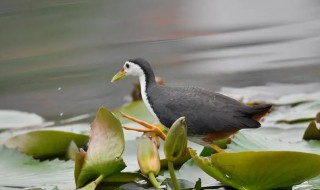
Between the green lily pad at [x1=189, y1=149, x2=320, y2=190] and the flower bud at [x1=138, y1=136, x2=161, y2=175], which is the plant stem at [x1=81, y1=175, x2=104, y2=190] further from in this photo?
the green lily pad at [x1=189, y1=149, x2=320, y2=190]

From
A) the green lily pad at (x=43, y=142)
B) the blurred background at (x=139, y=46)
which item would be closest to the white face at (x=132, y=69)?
the green lily pad at (x=43, y=142)

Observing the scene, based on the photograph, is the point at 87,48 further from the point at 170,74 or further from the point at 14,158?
the point at 14,158

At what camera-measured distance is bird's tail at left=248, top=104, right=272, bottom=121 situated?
296 cm

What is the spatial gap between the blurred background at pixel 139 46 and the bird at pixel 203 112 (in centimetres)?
154

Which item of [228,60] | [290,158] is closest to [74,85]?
[228,60]

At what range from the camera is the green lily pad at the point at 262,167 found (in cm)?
267

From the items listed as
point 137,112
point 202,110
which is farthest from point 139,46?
point 202,110

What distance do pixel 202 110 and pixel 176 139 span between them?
48 cm

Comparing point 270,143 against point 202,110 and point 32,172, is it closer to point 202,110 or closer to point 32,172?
point 202,110

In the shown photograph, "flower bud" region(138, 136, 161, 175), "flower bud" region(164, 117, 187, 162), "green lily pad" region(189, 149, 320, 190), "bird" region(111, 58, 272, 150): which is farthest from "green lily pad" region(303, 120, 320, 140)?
"flower bud" region(164, 117, 187, 162)

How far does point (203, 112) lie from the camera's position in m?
3.05

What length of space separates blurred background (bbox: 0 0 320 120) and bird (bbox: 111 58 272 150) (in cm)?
154

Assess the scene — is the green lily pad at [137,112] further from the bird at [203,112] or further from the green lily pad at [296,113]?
the bird at [203,112]

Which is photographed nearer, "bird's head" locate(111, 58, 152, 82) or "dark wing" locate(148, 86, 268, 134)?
"dark wing" locate(148, 86, 268, 134)
